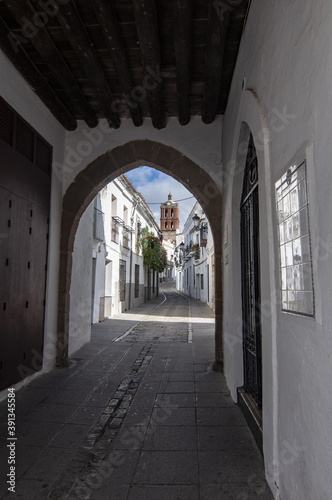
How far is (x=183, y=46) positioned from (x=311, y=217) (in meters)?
2.52

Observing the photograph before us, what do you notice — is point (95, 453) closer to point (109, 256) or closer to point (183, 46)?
point (183, 46)

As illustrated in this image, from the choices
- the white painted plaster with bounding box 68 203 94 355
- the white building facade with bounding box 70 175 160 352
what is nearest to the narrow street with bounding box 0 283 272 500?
the white painted plaster with bounding box 68 203 94 355

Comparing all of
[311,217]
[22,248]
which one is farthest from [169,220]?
[311,217]

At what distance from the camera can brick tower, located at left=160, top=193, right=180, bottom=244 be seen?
50.2m

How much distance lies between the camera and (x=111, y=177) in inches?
201

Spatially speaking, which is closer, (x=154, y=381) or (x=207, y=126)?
(x=154, y=381)

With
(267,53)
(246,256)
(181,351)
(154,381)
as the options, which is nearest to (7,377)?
(154,381)

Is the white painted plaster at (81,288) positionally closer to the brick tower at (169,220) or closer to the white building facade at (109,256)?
the white building facade at (109,256)

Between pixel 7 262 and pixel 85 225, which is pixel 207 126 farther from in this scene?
pixel 7 262

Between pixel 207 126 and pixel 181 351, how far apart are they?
3.50 meters

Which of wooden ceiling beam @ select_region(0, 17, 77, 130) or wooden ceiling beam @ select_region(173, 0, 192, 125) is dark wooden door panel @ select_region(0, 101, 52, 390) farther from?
wooden ceiling beam @ select_region(173, 0, 192, 125)

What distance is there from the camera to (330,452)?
125 centimetres

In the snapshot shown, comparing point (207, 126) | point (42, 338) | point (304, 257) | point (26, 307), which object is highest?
point (207, 126)

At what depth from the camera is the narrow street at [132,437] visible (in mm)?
2066
